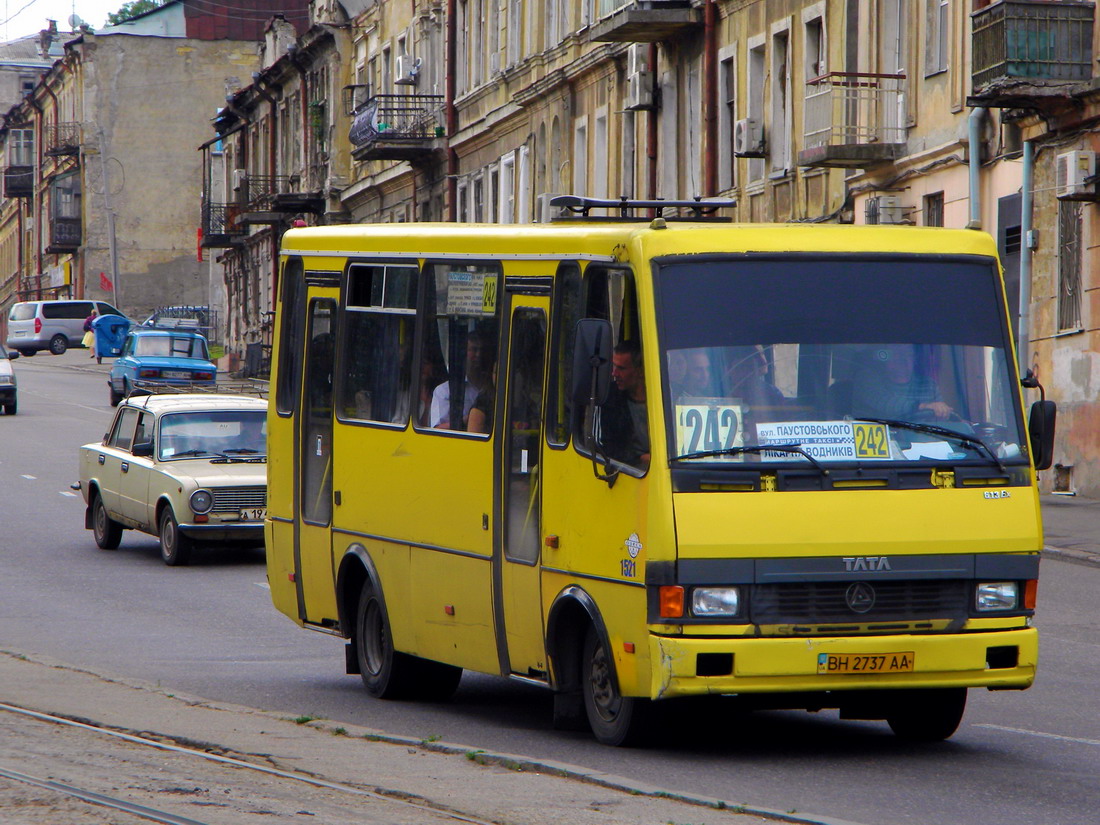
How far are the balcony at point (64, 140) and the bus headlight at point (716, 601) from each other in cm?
8299

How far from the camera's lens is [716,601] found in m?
8.95

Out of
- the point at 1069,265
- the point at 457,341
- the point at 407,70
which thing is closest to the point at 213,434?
the point at 1069,265

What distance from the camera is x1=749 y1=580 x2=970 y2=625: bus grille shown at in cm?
899

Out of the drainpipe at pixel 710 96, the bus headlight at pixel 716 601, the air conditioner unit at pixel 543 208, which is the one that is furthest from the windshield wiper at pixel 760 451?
the air conditioner unit at pixel 543 208

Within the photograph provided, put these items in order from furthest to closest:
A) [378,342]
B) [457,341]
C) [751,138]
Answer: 1. [751,138]
2. [378,342]
3. [457,341]

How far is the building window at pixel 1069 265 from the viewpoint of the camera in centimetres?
2600

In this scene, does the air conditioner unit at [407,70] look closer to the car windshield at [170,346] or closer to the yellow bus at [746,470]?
the car windshield at [170,346]

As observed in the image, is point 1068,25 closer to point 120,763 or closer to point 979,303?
point 979,303

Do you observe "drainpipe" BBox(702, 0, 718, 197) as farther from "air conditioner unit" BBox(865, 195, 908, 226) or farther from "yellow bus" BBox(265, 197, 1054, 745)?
"yellow bus" BBox(265, 197, 1054, 745)

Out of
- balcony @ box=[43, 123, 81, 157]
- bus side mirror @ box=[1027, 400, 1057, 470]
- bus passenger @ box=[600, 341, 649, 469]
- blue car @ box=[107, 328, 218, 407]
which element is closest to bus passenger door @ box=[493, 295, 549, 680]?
bus passenger @ box=[600, 341, 649, 469]

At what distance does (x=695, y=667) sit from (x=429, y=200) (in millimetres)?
44059

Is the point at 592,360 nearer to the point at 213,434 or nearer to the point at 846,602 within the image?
the point at 846,602

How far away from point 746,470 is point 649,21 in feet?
88.5

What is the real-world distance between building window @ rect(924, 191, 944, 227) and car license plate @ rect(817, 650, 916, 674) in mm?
20523
